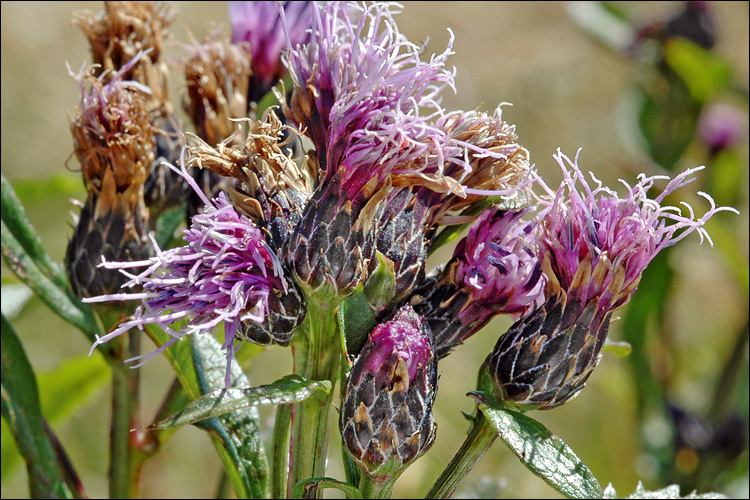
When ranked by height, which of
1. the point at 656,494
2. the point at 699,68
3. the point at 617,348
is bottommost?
the point at 656,494

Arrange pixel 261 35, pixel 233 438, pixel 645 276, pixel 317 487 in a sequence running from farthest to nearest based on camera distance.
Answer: pixel 645 276, pixel 261 35, pixel 233 438, pixel 317 487

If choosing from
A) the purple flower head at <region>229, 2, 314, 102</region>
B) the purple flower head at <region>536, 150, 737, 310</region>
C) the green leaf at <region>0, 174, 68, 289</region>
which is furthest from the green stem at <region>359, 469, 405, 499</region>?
the purple flower head at <region>229, 2, 314, 102</region>

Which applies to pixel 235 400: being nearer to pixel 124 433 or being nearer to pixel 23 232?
pixel 124 433

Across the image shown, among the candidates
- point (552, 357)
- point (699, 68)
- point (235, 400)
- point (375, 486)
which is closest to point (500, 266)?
point (552, 357)


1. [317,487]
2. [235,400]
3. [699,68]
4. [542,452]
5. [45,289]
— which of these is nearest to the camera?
[235,400]

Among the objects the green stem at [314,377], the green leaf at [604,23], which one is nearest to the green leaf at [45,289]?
the green stem at [314,377]

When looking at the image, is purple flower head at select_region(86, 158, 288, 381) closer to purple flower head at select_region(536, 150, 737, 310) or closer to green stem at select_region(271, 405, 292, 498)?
green stem at select_region(271, 405, 292, 498)

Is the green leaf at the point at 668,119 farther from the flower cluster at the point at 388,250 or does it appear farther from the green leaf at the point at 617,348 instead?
the flower cluster at the point at 388,250
